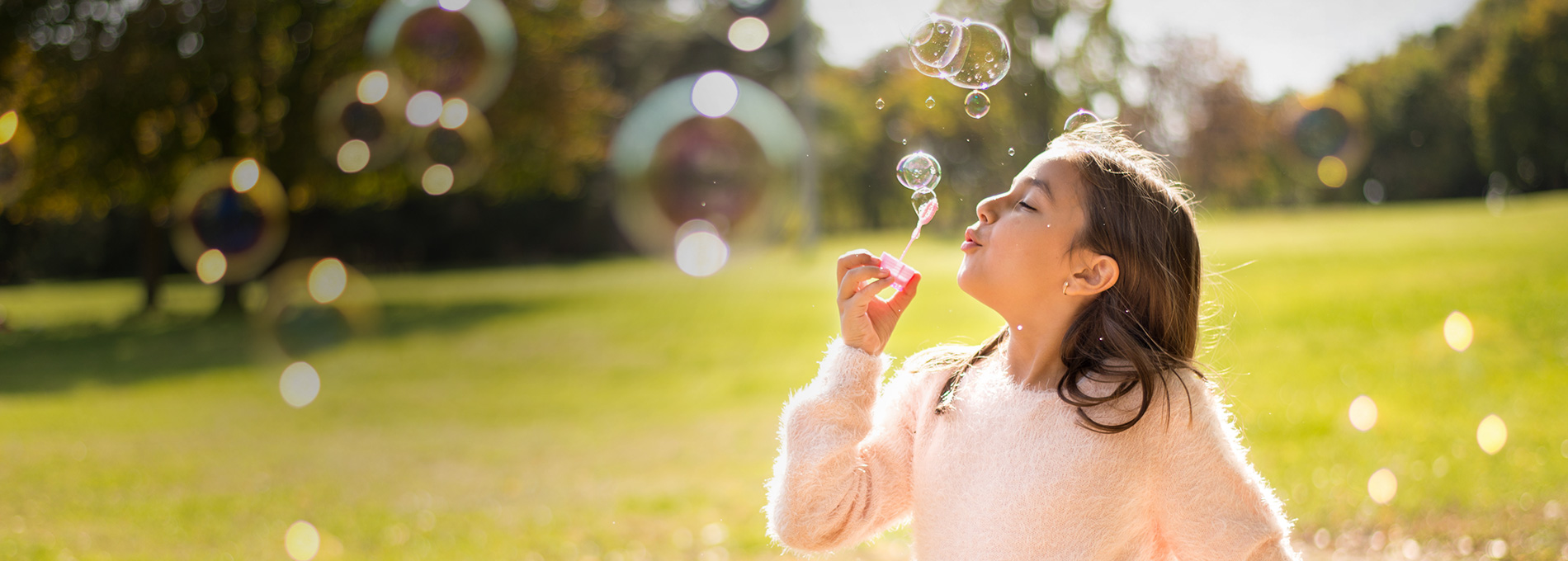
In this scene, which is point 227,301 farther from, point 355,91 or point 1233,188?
point 1233,188

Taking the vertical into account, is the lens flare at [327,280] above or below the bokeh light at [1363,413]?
above

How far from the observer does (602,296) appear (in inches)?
794

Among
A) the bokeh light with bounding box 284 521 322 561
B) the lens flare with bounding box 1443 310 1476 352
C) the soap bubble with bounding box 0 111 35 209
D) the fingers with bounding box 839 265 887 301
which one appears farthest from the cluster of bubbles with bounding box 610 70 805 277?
the fingers with bounding box 839 265 887 301

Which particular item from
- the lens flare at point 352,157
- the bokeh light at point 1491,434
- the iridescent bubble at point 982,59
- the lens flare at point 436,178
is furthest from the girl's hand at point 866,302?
the lens flare at point 436,178

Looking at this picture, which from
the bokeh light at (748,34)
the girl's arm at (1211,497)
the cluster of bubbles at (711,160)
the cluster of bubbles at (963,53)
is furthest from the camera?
the bokeh light at (748,34)

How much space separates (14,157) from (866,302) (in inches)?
565

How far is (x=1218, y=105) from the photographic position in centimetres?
1468

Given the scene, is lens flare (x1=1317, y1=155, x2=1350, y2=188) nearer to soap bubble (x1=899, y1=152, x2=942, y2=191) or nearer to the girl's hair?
soap bubble (x1=899, y1=152, x2=942, y2=191)

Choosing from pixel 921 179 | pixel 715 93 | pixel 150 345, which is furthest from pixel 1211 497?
pixel 715 93

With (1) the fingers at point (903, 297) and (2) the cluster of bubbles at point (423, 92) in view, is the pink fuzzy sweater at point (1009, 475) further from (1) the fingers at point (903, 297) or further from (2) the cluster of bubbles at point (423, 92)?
(2) the cluster of bubbles at point (423, 92)

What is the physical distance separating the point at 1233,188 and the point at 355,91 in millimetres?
14130

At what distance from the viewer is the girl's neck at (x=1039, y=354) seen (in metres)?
1.66

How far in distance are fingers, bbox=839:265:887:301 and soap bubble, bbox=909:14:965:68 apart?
84 cm

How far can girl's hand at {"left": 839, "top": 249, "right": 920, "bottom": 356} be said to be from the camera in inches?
67.1
